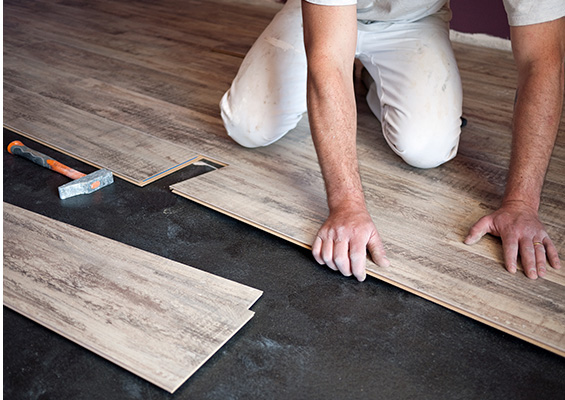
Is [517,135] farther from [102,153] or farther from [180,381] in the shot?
[102,153]

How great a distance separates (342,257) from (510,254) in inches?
19.6

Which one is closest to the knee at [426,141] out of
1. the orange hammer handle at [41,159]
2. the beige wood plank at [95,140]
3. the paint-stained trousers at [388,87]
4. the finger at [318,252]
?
the paint-stained trousers at [388,87]

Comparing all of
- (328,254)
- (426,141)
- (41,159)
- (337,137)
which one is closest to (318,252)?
(328,254)

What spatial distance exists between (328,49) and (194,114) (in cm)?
120

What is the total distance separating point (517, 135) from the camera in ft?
6.28

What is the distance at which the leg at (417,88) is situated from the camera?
2279mm

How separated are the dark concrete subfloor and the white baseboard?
2.86 m

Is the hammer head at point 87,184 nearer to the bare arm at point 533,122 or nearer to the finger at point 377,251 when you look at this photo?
the finger at point 377,251

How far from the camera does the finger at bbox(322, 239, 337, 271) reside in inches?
68.2

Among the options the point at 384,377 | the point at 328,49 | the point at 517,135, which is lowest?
the point at 384,377

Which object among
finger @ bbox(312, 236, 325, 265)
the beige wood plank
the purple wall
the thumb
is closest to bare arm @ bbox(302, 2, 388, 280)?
finger @ bbox(312, 236, 325, 265)

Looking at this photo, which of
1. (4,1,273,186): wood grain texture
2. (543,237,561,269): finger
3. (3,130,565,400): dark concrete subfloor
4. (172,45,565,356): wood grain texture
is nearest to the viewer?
(3,130,565,400): dark concrete subfloor

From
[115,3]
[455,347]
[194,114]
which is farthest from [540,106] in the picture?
[115,3]

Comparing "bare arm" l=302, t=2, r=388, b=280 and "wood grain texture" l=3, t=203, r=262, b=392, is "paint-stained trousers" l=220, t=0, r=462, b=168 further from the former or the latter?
"wood grain texture" l=3, t=203, r=262, b=392
